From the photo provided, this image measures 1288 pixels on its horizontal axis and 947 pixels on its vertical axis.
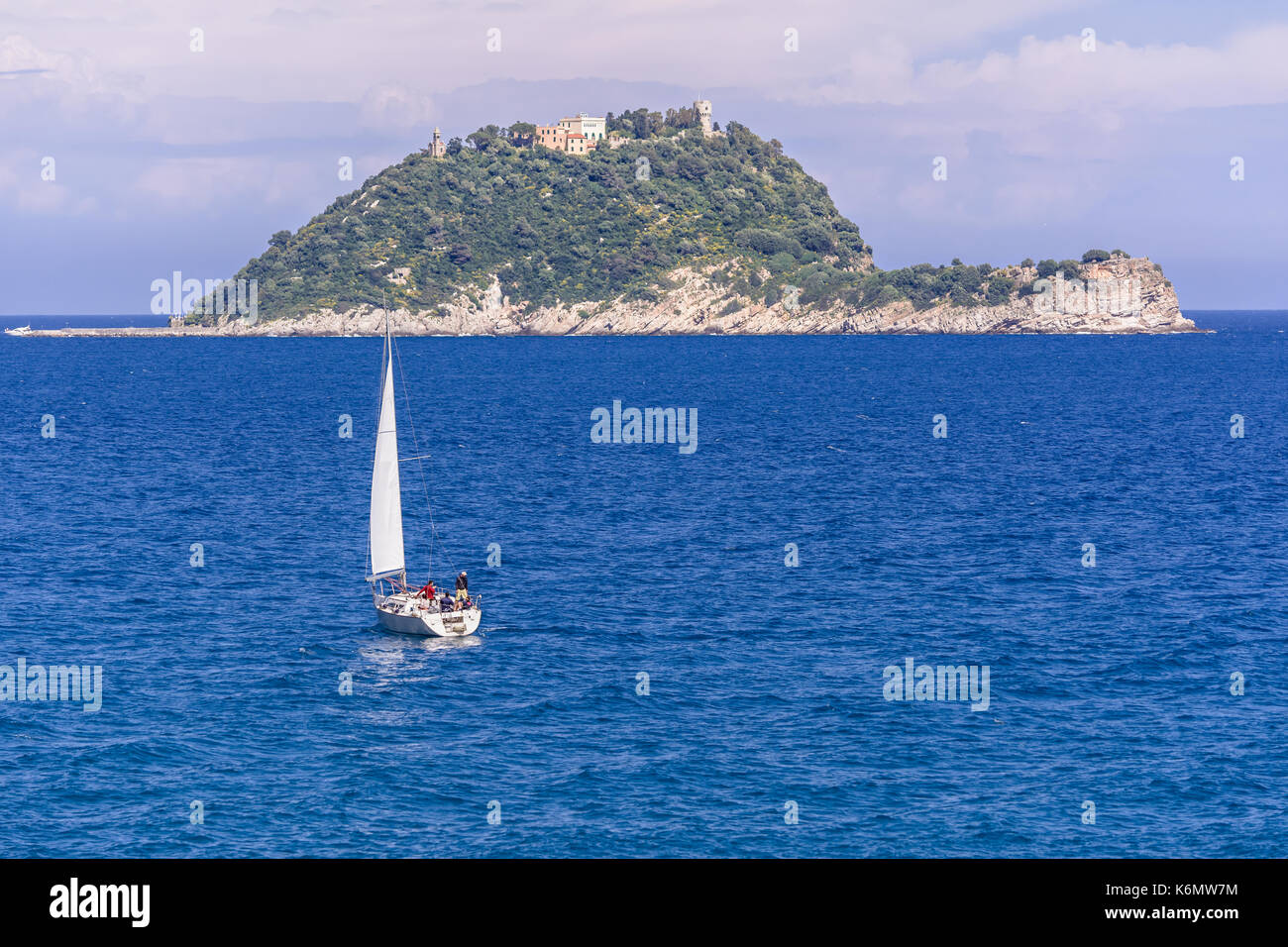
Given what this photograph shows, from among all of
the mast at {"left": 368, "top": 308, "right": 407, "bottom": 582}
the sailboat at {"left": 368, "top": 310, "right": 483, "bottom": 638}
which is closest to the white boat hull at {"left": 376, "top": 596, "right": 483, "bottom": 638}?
the sailboat at {"left": 368, "top": 310, "right": 483, "bottom": 638}

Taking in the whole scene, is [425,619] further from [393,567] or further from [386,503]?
[386,503]

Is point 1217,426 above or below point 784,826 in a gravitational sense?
above

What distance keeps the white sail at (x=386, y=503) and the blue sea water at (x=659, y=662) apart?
3384mm

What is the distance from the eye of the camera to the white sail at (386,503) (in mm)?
51812

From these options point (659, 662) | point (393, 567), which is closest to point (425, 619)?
point (393, 567)

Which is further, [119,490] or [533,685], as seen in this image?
[119,490]

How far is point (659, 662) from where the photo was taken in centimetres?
4891

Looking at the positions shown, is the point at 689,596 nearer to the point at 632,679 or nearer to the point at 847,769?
the point at 632,679

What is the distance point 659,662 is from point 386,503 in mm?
14171

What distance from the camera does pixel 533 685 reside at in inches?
1804

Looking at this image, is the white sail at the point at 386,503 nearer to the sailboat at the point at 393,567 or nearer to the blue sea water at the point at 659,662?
the sailboat at the point at 393,567
